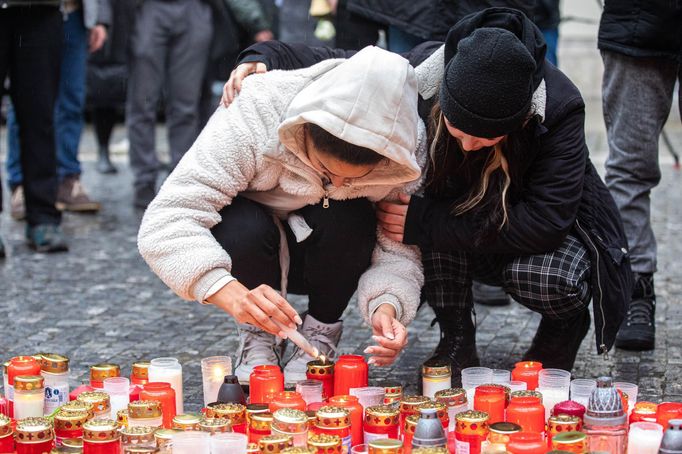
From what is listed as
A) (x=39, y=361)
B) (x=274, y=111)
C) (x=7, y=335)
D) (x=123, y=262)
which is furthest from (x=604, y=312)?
(x=123, y=262)

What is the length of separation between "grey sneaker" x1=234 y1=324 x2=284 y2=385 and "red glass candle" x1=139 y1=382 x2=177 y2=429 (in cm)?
58

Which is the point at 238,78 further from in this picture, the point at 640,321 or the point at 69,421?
the point at 640,321

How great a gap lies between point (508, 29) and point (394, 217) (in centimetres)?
66

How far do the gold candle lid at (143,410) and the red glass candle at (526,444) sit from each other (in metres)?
0.85

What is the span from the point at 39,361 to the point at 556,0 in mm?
3329

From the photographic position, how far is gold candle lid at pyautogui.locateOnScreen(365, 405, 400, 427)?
269 cm

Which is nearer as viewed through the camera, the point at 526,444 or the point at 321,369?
the point at 526,444

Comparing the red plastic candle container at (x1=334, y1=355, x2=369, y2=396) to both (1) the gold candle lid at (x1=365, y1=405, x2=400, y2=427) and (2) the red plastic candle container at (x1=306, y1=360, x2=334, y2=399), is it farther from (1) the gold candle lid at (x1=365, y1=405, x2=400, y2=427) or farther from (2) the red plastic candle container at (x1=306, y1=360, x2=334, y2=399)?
(1) the gold candle lid at (x1=365, y1=405, x2=400, y2=427)

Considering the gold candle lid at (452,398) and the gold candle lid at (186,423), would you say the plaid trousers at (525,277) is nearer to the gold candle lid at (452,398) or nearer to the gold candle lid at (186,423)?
the gold candle lid at (452,398)

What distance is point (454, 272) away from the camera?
3506mm

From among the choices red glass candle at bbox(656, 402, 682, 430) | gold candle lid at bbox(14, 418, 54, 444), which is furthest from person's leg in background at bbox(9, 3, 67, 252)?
red glass candle at bbox(656, 402, 682, 430)

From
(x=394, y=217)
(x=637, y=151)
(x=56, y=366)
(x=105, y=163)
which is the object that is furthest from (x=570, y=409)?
(x=105, y=163)

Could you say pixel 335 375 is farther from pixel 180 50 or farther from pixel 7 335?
pixel 180 50

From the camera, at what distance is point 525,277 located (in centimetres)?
332
